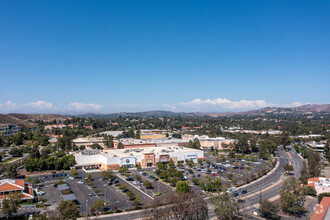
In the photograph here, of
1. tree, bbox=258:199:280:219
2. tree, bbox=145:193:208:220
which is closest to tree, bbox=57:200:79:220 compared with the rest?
tree, bbox=145:193:208:220

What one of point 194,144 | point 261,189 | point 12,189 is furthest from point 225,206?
point 194,144

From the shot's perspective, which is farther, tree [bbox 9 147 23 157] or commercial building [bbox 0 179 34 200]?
tree [bbox 9 147 23 157]

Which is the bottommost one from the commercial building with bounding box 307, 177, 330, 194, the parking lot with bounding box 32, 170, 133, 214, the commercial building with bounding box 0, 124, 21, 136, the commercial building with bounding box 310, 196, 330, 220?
the parking lot with bounding box 32, 170, 133, 214

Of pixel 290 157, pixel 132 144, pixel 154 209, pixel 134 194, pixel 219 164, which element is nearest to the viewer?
pixel 154 209

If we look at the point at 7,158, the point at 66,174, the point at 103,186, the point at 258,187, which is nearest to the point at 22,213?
the point at 103,186

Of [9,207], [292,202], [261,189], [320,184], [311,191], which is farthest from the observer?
[261,189]

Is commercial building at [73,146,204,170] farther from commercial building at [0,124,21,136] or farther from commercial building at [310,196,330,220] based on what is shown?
commercial building at [0,124,21,136]

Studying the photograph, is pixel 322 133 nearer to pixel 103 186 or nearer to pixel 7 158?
pixel 103 186

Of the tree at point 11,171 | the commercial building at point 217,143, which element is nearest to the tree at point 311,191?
the tree at point 11,171

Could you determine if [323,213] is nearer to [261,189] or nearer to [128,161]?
[261,189]
